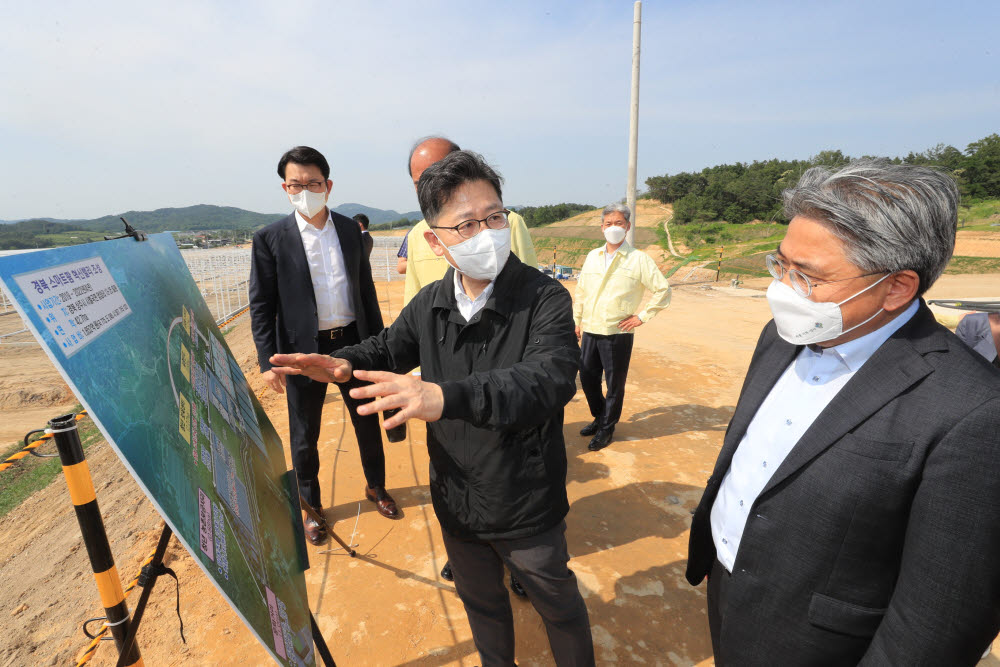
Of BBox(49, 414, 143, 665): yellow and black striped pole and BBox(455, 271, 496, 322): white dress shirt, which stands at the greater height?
BBox(455, 271, 496, 322): white dress shirt

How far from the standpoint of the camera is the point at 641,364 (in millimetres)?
6766

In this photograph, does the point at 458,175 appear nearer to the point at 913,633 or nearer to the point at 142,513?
the point at 913,633

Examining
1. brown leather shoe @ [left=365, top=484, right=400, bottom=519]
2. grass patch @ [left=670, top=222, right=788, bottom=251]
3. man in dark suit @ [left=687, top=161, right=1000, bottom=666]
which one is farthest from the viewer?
→ grass patch @ [left=670, top=222, right=788, bottom=251]

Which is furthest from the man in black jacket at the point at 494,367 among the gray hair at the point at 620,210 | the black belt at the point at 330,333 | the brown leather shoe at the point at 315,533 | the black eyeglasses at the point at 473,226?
the gray hair at the point at 620,210

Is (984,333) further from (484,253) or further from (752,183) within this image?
(752,183)

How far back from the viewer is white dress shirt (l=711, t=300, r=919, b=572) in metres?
1.19

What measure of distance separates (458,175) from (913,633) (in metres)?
1.58

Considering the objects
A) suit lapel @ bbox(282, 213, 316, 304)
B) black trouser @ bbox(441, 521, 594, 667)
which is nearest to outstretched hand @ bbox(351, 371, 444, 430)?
black trouser @ bbox(441, 521, 594, 667)

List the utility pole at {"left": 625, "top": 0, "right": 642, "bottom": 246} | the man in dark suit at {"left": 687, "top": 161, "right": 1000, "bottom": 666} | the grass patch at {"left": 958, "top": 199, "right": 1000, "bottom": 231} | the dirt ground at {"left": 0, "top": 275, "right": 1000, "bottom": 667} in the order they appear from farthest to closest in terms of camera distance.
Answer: the grass patch at {"left": 958, "top": 199, "right": 1000, "bottom": 231} < the utility pole at {"left": 625, "top": 0, "right": 642, "bottom": 246} < the dirt ground at {"left": 0, "top": 275, "right": 1000, "bottom": 667} < the man in dark suit at {"left": 687, "top": 161, "right": 1000, "bottom": 666}

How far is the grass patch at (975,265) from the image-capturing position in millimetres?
15736

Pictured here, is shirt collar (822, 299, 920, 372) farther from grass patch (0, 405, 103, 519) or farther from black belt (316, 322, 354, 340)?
grass patch (0, 405, 103, 519)

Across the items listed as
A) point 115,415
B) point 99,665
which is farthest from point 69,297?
point 99,665

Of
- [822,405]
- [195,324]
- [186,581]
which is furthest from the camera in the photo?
[186,581]

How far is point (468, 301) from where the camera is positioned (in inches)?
64.6
